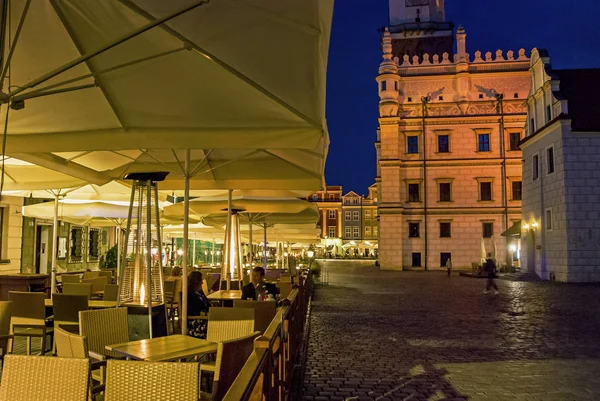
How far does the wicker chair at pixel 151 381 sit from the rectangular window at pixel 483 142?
1811 inches

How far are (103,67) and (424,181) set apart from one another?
4351 cm

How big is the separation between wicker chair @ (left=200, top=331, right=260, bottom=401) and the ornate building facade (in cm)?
4211

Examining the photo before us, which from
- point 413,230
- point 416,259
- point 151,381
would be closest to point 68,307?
point 151,381

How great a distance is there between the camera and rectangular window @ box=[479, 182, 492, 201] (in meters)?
45.6

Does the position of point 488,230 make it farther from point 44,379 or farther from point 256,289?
point 44,379

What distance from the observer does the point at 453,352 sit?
360 inches

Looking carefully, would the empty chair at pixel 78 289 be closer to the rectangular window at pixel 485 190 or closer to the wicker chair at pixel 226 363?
the wicker chair at pixel 226 363

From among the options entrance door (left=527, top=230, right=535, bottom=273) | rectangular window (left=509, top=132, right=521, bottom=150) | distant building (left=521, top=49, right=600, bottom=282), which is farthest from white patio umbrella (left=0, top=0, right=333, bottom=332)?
rectangular window (left=509, top=132, right=521, bottom=150)

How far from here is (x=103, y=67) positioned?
14.8 feet

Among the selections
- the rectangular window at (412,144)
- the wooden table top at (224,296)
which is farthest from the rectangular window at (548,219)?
the wooden table top at (224,296)

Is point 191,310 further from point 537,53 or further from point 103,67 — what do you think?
point 537,53

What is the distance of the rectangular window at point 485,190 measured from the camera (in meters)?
45.6

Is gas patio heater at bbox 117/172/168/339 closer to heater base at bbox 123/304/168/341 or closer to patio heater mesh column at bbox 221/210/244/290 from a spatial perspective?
heater base at bbox 123/304/168/341

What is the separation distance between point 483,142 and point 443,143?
333 centimetres
